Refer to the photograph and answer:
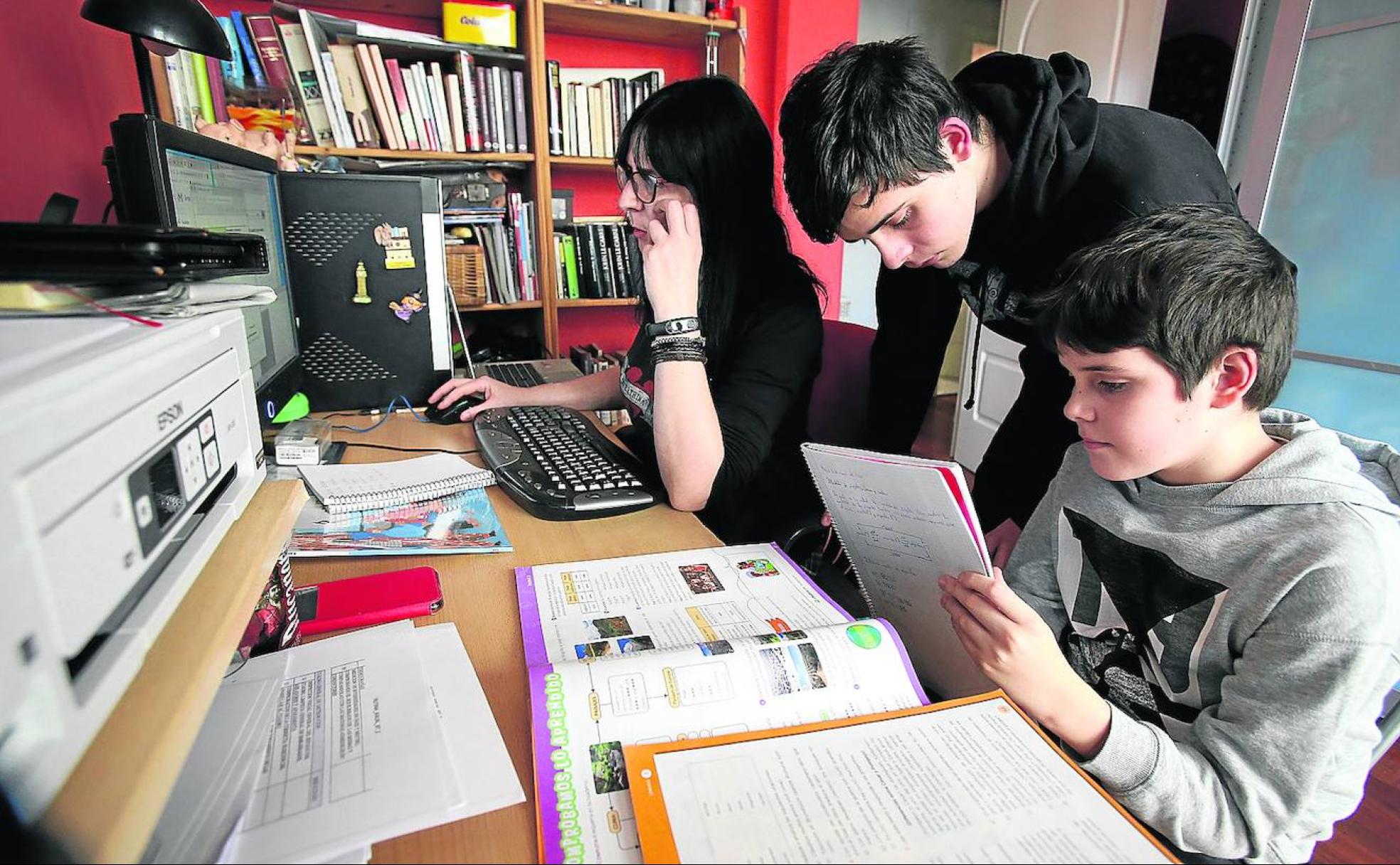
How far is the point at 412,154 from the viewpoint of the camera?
219 centimetres

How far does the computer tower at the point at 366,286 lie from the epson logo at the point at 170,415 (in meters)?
0.93

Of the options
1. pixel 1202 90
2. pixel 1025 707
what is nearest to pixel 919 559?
pixel 1025 707

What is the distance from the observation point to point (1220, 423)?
75 centimetres

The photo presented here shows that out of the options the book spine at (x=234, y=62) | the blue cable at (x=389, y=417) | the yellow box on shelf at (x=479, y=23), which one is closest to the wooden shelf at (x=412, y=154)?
the book spine at (x=234, y=62)

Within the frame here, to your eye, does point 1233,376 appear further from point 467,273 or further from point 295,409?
point 467,273

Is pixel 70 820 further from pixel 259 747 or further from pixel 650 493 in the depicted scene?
pixel 650 493

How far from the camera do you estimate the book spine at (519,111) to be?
89.7 inches

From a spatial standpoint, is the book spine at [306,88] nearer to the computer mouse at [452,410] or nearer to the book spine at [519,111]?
the book spine at [519,111]

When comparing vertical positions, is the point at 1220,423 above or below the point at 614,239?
below

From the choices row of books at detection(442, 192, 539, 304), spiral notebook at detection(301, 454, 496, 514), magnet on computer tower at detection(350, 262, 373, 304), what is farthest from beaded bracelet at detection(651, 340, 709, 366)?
row of books at detection(442, 192, 539, 304)

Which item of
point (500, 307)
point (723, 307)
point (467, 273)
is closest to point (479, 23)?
point (467, 273)

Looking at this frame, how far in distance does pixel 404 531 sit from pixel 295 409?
588 millimetres

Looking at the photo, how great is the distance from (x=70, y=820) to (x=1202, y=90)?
11.3ft

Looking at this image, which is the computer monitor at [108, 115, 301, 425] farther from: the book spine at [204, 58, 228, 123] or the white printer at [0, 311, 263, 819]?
the book spine at [204, 58, 228, 123]
